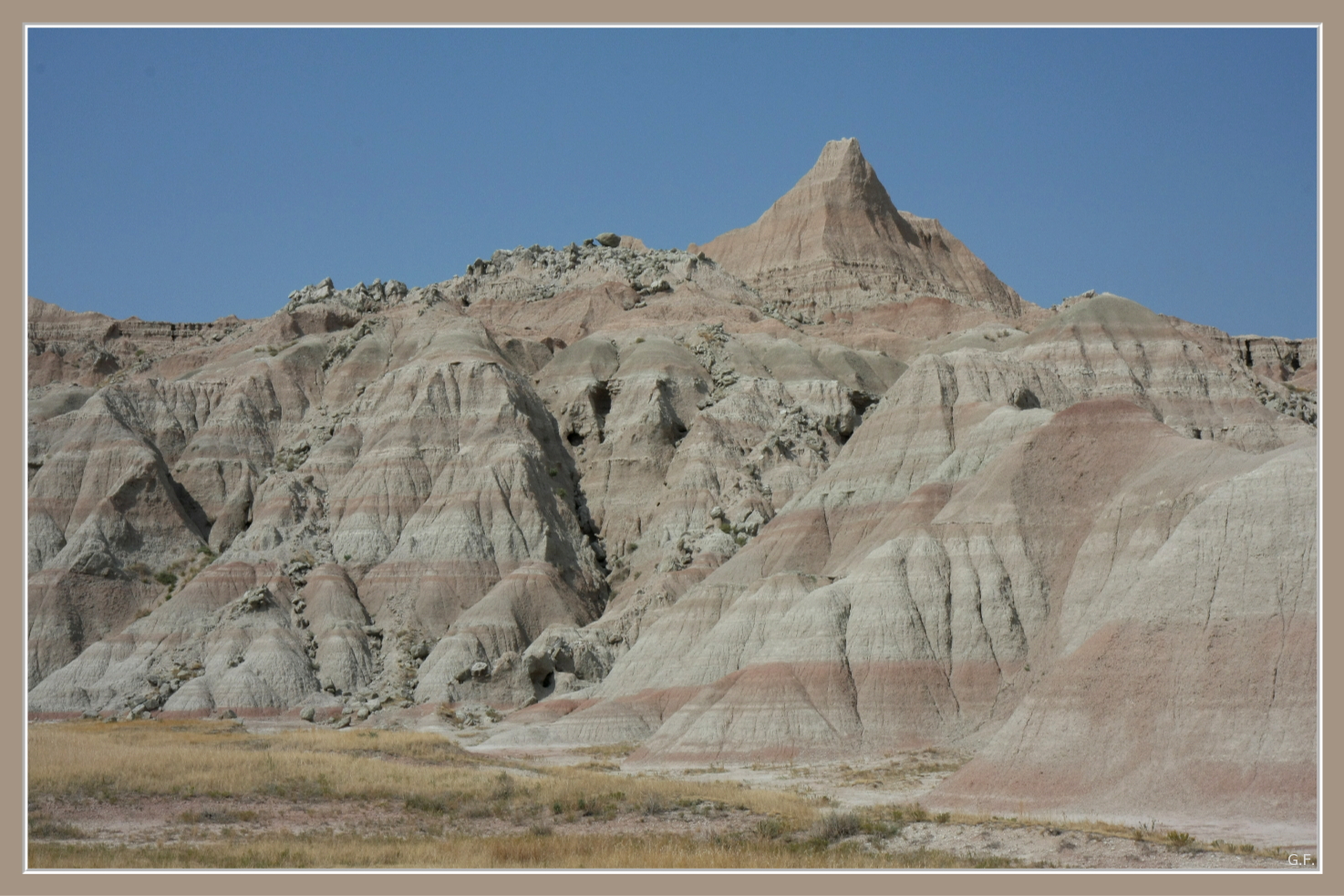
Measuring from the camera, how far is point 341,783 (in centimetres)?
4447

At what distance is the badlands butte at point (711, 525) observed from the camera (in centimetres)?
4122

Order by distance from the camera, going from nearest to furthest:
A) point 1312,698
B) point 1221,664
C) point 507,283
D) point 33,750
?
point 1312,698, point 1221,664, point 33,750, point 507,283

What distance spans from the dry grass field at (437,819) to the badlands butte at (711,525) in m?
5.97

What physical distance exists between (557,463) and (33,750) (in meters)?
57.7

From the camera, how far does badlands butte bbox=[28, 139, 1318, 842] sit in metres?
41.2

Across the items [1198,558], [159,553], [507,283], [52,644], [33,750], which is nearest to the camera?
[1198,558]

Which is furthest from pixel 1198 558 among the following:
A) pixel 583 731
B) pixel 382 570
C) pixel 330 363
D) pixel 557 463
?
pixel 330 363

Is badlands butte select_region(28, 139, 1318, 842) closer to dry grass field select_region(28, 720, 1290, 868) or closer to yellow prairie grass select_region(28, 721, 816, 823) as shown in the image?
dry grass field select_region(28, 720, 1290, 868)

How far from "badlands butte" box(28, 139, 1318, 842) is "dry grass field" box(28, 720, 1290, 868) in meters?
5.97

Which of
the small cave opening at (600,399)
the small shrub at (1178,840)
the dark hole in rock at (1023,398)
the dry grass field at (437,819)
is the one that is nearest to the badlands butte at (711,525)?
the dark hole in rock at (1023,398)

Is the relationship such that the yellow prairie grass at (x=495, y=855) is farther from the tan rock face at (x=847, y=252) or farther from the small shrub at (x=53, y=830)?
the tan rock face at (x=847, y=252)

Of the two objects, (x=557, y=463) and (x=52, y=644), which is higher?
(x=557, y=463)

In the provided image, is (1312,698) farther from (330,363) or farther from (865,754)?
(330,363)

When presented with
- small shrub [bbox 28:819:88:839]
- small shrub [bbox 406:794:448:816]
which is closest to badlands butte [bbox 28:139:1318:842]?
small shrub [bbox 406:794:448:816]
